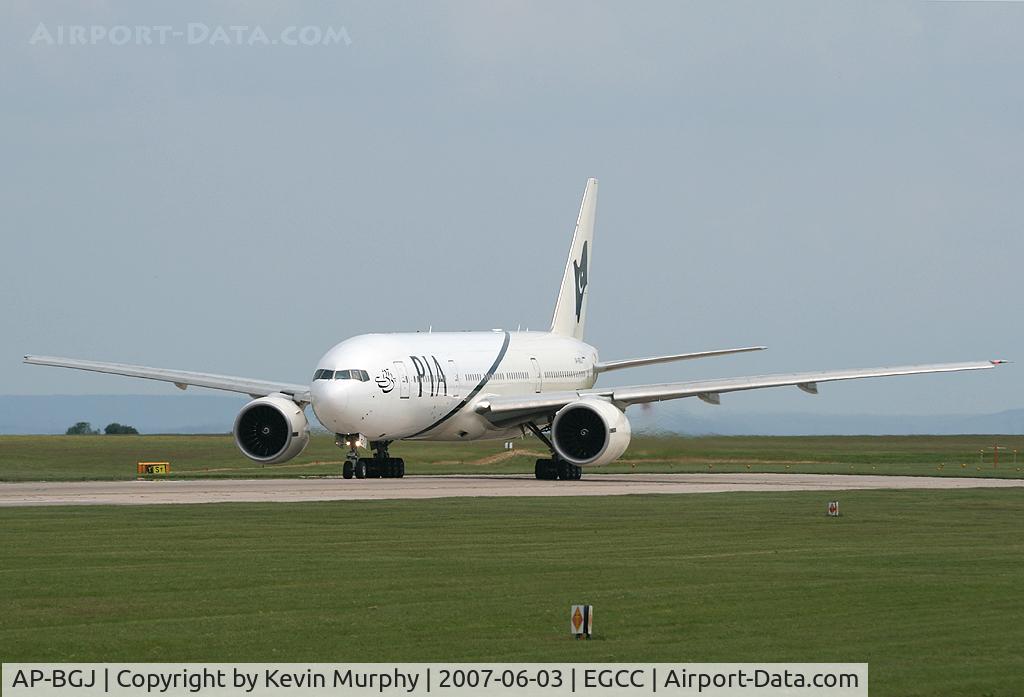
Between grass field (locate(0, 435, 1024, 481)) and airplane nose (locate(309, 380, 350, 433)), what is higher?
airplane nose (locate(309, 380, 350, 433))

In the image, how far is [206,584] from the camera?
20172 mm

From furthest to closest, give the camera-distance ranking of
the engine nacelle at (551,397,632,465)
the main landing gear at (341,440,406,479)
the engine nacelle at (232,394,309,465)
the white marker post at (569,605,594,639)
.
→ 1. the main landing gear at (341,440,406,479)
2. the engine nacelle at (232,394,309,465)
3. the engine nacelle at (551,397,632,465)
4. the white marker post at (569,605,594,639)

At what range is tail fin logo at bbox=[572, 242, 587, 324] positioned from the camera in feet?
211

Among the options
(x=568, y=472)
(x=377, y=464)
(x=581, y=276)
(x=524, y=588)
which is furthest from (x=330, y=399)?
(x=524, y=588)

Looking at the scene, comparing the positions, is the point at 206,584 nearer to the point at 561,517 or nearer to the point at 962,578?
the point at 962,578

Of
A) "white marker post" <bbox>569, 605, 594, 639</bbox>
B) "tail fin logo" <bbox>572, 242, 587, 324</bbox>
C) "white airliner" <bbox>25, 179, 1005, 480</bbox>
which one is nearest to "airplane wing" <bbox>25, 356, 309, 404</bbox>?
"white airliner" <bbox>25, 179, 1005, 480</bbox>

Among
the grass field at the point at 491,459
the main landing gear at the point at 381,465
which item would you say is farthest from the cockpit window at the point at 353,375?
the grass field at the point at 491,459

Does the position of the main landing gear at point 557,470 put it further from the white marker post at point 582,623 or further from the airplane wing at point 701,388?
the white marker post at point 582,623

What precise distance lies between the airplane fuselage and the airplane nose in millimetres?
26

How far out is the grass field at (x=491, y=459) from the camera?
5372 centimetres

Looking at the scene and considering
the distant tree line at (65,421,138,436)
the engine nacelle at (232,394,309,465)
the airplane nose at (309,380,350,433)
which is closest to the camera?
the airplane nose at (309,380,350,433)

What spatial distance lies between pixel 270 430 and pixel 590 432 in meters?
8.87

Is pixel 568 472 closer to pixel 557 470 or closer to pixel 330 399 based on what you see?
pixel 557 470
